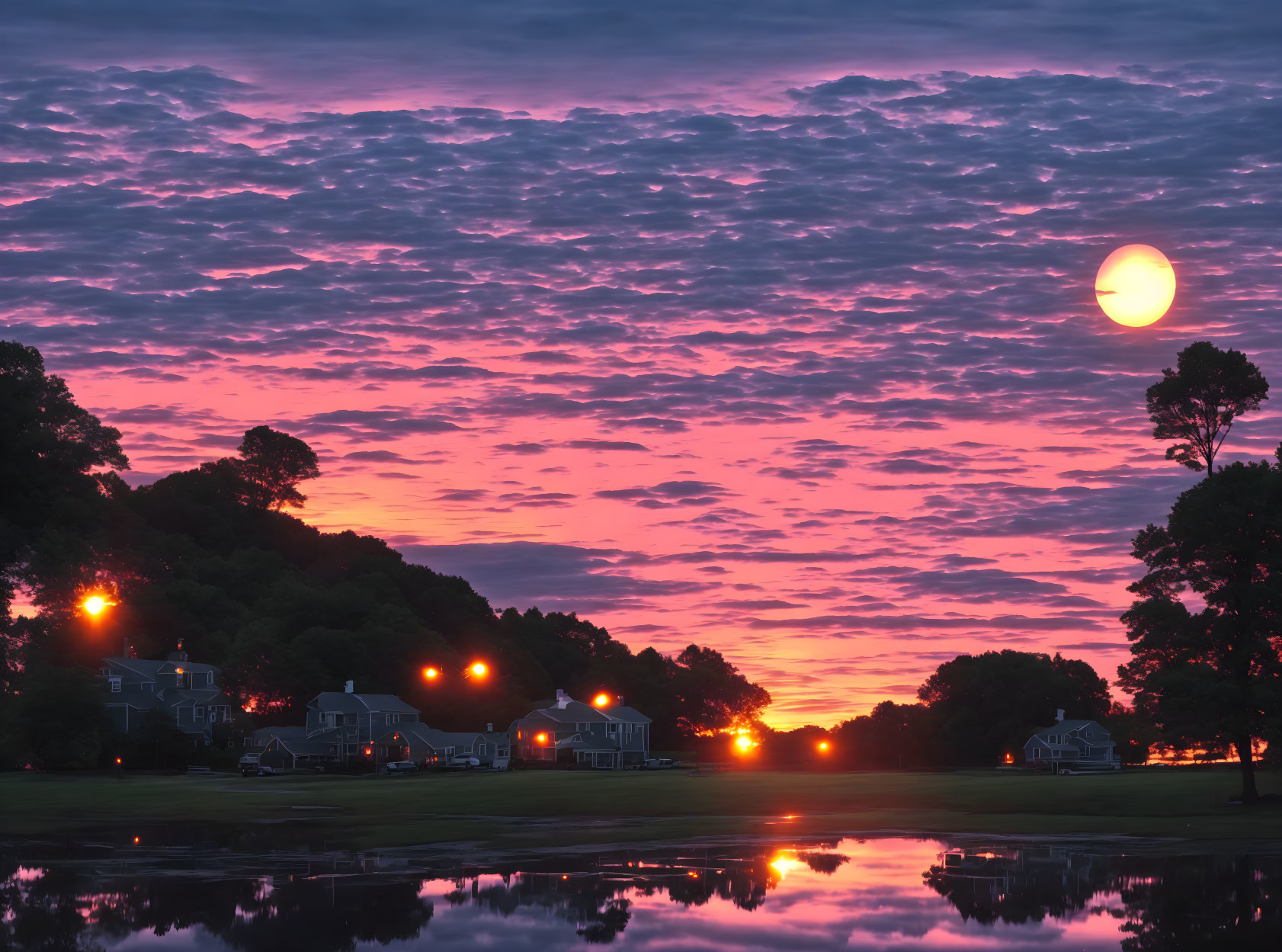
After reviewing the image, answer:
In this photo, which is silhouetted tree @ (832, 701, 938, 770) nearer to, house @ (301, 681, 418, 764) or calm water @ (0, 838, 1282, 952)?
house @ (301, 681, 418, 764)

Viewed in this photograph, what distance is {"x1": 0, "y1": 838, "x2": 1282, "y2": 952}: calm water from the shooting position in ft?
71.9

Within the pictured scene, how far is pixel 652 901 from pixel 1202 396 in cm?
4268

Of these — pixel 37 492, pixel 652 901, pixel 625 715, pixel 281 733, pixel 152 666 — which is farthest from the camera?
pixel 625 715

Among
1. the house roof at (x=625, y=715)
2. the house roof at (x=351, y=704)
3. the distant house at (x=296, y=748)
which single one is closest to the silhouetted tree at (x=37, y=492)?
the distant house at (x=296, y=748)

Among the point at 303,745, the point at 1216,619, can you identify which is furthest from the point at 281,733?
the point at 1216,619

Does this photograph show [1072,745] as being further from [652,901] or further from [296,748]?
[652,901]

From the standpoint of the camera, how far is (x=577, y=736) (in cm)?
14088

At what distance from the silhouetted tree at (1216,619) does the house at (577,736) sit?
84563 mm

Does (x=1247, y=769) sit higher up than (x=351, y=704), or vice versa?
(x=351, y=704)

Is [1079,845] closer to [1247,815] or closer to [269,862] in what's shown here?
[1247,815]

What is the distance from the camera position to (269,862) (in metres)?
33.8

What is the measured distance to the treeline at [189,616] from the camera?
5475 cm

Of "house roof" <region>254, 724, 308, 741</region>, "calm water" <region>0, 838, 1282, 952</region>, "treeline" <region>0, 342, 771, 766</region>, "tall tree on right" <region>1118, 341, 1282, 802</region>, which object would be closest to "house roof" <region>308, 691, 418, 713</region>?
"house roof" <region>254, 724, 308, 741</region>

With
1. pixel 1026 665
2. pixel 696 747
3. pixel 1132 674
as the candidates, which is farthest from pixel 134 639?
pixel 1132 674
